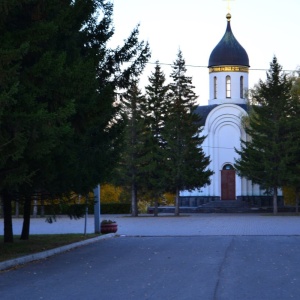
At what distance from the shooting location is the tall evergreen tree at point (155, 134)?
56.4 m

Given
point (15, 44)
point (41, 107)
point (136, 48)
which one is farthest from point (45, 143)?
point (136, 48)

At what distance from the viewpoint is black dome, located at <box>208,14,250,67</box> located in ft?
213

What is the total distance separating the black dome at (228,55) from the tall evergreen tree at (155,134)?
7552 millimetres

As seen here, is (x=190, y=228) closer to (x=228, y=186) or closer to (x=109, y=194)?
(x=228, y=186)

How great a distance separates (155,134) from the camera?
194ft

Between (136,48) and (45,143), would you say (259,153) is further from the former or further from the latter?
(45,143)

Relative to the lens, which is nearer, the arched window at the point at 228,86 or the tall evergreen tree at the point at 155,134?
the tall evergreen tree at the point at 155,134

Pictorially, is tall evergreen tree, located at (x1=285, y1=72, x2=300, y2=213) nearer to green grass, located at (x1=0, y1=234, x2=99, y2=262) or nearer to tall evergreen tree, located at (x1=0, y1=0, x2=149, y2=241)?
green grass, located at (x1=0, y1=234, x2=99, y2=262)

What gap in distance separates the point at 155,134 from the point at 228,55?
35.5 ft

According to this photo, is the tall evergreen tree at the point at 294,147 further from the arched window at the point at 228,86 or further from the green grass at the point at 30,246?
the green grass at the point at 30,246

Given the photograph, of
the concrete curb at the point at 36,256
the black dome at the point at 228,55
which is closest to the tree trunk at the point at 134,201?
the black dome at the point at 228,55

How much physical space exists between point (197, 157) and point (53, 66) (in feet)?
133

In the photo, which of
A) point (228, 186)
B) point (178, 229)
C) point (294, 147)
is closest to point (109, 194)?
point (228, 186)

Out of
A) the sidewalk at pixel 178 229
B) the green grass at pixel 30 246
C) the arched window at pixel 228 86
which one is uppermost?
the arched window at pixel 228 86
